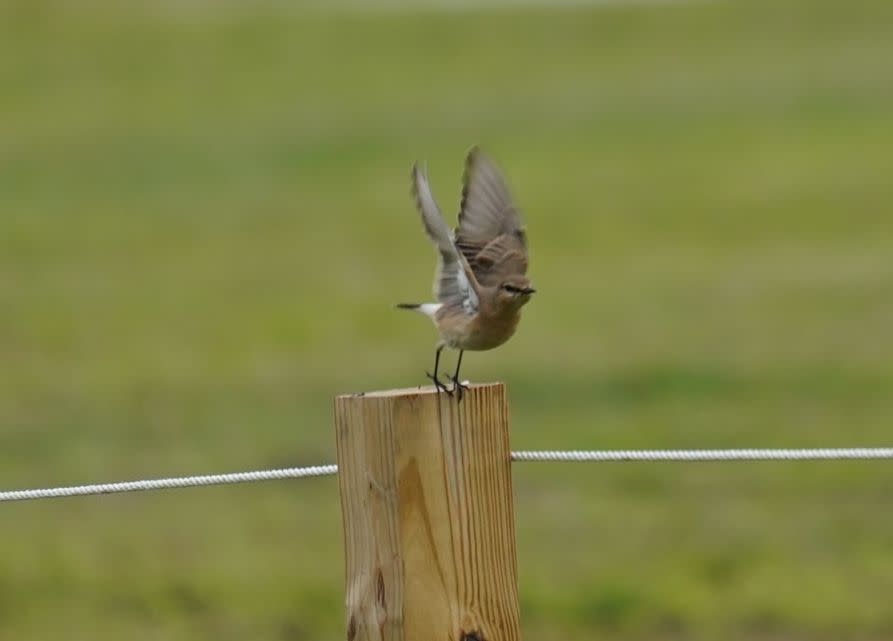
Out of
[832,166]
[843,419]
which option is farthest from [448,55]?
[843,419]

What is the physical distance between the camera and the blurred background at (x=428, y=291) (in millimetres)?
9250

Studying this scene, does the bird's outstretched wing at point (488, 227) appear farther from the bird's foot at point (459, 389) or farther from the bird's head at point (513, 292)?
the bird's foot at point (459, 389)

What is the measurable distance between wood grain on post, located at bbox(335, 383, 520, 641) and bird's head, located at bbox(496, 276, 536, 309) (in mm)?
1135

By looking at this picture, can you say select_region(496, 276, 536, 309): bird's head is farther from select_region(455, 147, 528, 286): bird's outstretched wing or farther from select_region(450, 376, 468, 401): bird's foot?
select_region(450, 376, 468, 401): bird's foot

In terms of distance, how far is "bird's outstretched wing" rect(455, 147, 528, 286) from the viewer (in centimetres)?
522

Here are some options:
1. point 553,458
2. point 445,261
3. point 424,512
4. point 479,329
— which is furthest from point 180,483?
point 445,261

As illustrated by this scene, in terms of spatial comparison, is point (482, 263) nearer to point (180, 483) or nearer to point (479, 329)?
point (479, 329)

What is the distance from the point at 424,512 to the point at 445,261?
5.03ft

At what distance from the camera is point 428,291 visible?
17141mm

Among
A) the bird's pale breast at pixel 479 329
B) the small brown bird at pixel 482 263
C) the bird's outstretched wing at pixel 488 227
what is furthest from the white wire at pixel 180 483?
the bird's outstretched wing at pixel 488 227

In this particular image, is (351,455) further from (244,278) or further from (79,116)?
(79,116)

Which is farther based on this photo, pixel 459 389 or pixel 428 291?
pixel 428 291

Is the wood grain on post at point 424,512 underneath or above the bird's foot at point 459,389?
underneath

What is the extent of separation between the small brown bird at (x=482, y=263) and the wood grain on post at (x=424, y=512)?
1.05m
